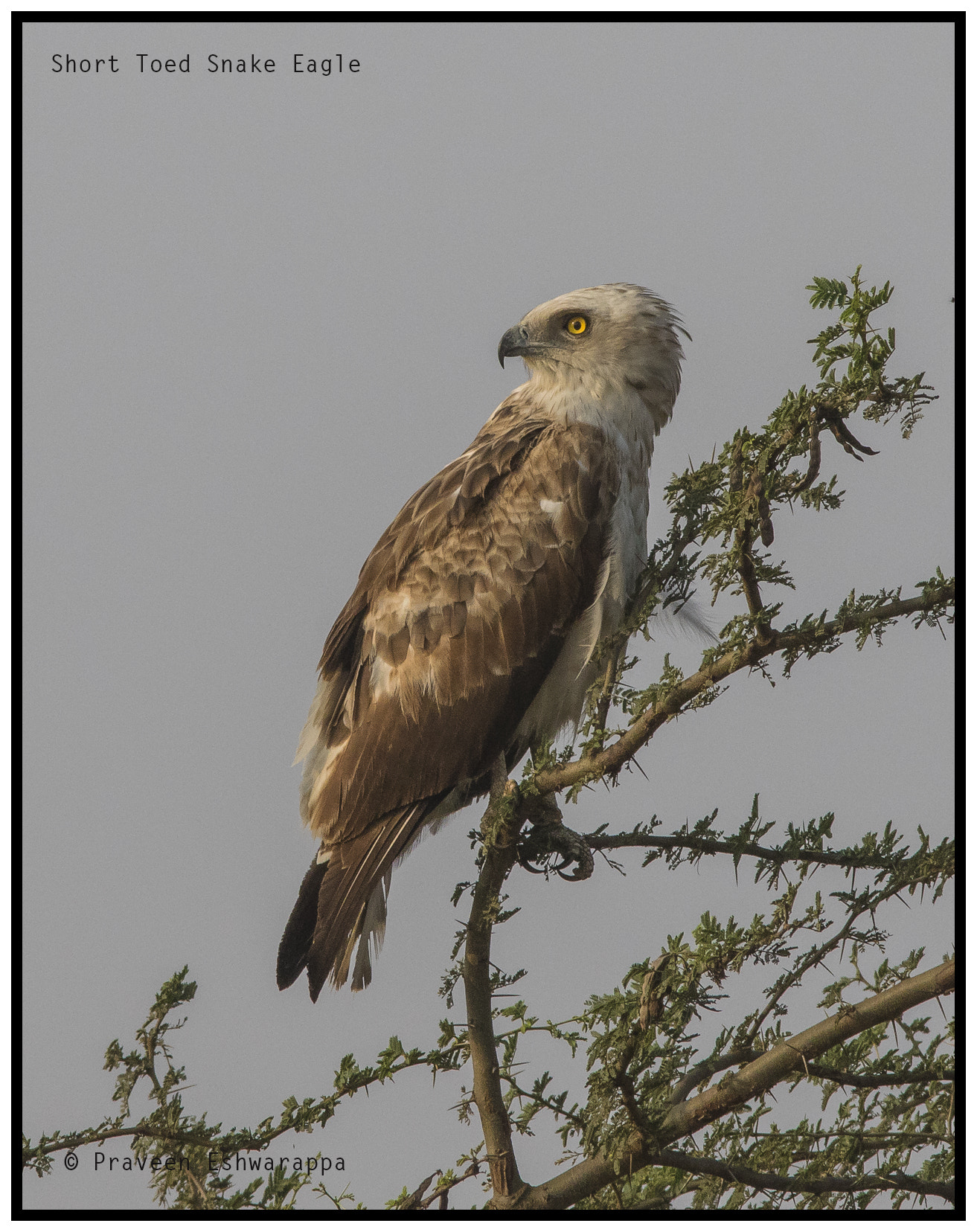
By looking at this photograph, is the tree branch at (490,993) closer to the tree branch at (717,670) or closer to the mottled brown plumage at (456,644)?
the tree branch at (717,670)

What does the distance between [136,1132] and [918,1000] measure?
304cm

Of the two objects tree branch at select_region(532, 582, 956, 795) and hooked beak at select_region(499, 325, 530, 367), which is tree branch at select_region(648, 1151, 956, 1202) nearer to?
tree branch at select_region(532, 582, 956, 795)

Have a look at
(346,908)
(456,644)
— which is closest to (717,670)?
(456,644)

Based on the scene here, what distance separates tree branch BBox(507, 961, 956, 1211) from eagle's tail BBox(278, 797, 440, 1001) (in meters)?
1.80

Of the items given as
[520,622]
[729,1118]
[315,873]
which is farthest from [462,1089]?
[520,622]

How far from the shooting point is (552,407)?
21.9ft

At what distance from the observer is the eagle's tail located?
5660 millimetres

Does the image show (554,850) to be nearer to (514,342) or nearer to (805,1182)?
(805,1182)

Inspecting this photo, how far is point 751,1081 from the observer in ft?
12.5

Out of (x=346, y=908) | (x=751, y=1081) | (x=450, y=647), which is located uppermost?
(x=450, y=647)

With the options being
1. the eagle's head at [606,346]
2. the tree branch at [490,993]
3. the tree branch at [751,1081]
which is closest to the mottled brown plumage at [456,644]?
the eagle's head at [606,346]

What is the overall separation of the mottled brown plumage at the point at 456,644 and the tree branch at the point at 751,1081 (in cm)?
186

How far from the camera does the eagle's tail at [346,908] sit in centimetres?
566

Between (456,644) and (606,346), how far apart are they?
6.91ft
